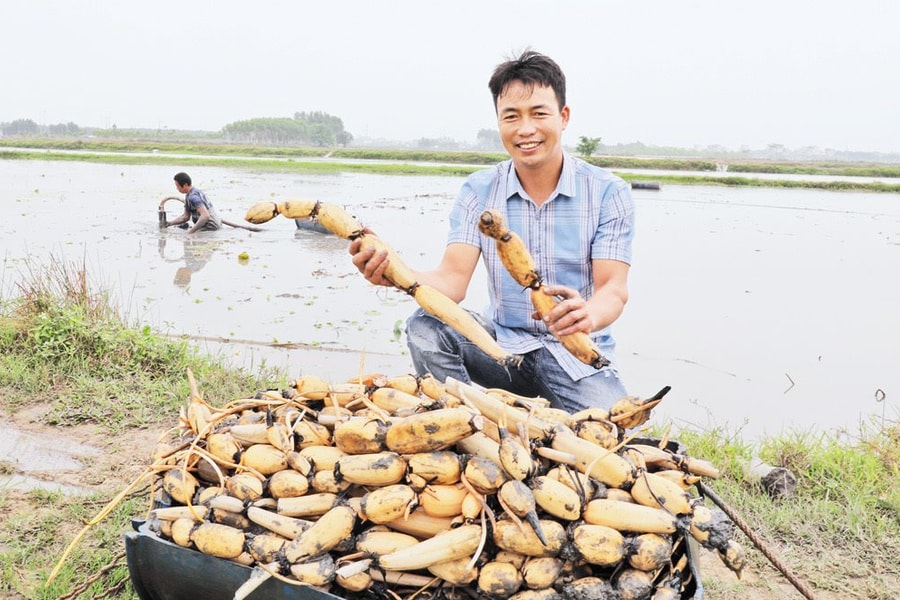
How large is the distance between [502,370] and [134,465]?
203 centimetres

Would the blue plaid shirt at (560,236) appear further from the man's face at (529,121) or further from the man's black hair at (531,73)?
the man's black hair at (531,73)

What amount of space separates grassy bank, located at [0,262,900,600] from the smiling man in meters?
1.01

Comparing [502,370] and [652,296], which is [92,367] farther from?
[652,296]

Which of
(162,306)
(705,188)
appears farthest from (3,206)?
(705,188)

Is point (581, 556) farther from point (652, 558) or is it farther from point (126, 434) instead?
point (126, 434)

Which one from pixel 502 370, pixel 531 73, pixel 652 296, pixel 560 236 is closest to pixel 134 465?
pixel 502 370

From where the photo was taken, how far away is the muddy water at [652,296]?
18.8 feet

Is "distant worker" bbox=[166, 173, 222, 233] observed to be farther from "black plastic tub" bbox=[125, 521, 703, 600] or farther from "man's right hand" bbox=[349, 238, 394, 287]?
"black plastic tub" bbox=[125, 521, 703, 600]

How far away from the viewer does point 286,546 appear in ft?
6.08

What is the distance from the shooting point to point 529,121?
3205 mm

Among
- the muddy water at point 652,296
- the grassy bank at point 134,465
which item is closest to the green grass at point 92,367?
the grassy bank at point 134,465

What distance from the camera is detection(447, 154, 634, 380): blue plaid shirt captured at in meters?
3.49

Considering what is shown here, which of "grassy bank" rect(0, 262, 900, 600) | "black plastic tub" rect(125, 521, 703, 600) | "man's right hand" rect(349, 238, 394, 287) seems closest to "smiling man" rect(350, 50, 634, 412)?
"man's right hand" rect(349, 238, 394, 287)

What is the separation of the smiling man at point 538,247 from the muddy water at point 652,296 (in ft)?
4.10
